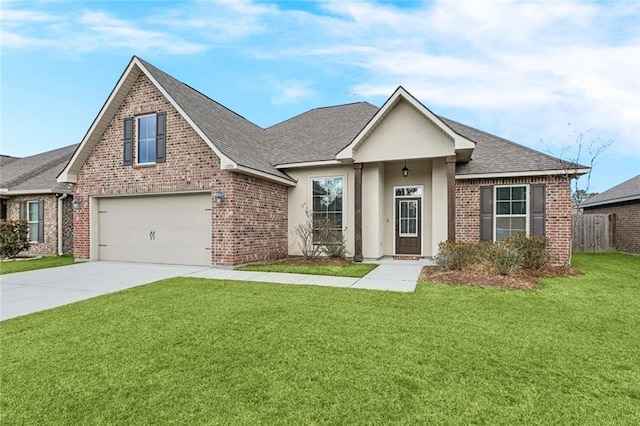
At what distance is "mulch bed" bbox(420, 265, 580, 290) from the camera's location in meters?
6.96

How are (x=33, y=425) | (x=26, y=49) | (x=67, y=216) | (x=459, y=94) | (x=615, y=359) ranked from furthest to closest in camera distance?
1. (x=459, y=94)
2. (x=67, y=216)
3. (x=26, y=49)
4. (x=615, y=359)
5. (x=33, y=425)

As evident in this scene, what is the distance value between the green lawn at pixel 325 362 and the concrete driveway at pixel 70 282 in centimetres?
91

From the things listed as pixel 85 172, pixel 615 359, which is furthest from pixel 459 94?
pixel 85 172

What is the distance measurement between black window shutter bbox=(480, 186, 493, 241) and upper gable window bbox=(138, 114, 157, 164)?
10.9 m

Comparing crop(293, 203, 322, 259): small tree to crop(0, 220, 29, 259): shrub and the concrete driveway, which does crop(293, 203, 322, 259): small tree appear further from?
crop(0, 220, 29, 259): shrub

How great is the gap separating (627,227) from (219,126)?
767 inches

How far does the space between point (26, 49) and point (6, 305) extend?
971cm

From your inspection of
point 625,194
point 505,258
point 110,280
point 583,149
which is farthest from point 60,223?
point 625,194

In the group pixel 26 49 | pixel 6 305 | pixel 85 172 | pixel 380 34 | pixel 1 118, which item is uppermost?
pixel 380 34

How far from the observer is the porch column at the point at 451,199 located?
966cm

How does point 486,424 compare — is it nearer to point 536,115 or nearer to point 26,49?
point 26,49

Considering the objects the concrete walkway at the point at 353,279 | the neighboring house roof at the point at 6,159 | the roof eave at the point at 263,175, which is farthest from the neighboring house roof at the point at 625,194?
the neighboring house roof at the point at 6,159

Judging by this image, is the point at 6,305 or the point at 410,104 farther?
the point at 410,104

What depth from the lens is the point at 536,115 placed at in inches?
749
